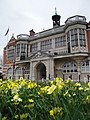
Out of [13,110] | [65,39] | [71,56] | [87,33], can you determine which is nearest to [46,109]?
[13,110]

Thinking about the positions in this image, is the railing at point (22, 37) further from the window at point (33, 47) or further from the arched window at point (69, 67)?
the arched window at point (69, 67)

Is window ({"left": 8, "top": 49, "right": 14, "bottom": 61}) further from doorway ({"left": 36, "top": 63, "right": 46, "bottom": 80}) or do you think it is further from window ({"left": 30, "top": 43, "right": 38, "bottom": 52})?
doorway ({"left": 36, "top": 63, "right": 46, "bottom": 80})

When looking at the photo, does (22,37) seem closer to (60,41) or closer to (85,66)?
(60,41)

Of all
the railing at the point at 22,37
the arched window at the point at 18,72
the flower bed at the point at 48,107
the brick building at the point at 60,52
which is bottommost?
the flower bed at the point at 48,107

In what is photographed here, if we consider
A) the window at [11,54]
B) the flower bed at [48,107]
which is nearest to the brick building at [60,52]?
the window at [11,54]

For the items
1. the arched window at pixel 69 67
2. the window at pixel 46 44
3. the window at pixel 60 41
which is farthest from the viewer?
the window at pixel 46 44

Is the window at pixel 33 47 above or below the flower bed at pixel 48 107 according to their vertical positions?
above

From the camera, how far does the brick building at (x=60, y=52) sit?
77.4 ft

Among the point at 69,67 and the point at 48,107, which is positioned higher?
the point at 69,67

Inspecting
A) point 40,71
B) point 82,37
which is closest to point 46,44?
point 40,71

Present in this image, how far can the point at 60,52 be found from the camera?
27359 millimetres

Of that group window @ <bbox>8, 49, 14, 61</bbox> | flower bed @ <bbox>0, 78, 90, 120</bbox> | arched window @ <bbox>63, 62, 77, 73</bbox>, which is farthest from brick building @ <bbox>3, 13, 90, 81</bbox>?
flower bed @ <bbox>0, 78, 90, 120</bbox>

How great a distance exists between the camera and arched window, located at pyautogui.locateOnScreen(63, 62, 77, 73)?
2470cm

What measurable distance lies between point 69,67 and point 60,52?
3501 millimetres
